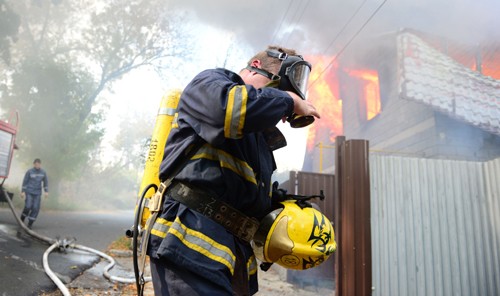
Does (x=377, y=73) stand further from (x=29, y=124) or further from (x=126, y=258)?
(x=29, y=124)

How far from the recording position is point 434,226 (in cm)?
425

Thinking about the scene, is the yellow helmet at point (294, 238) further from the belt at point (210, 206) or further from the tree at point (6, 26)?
the tree at point (6, 26)

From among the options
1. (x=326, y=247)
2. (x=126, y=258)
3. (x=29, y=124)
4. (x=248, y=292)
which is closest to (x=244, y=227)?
(x=248, y=292)

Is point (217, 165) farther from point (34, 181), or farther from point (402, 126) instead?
point (34, 181)

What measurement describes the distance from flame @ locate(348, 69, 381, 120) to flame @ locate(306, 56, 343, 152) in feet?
6.60

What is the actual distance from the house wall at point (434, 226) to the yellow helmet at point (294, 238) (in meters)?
2.87

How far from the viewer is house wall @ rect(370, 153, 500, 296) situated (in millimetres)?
4094

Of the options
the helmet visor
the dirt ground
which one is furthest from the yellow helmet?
the dirt ground

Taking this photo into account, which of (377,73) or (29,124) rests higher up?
(377,73)

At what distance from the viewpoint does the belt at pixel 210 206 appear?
1403 millimetres

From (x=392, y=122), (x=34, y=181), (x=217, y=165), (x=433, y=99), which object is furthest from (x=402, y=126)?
(x=34, y=181)

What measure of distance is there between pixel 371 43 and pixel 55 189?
64.0ft

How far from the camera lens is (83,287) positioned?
4211 mm

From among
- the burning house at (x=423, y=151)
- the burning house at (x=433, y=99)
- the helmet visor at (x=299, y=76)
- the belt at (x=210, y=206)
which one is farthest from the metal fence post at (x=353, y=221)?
the burning house at (x=433, y=99)
